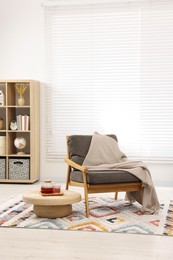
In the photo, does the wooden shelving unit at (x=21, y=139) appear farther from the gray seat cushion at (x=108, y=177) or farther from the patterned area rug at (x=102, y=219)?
the gray seat cushion at (x=108, y=177)

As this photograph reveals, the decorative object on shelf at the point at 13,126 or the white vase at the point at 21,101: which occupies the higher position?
the white vase at the point at 21,101

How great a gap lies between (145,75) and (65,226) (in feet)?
10.00

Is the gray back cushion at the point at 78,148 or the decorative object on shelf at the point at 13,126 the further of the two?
the decorative object on shelf at the point at 13,126

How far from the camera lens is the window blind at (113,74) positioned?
662 cm

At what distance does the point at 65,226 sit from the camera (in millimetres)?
4277

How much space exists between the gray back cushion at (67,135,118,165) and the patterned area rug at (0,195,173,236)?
51cm

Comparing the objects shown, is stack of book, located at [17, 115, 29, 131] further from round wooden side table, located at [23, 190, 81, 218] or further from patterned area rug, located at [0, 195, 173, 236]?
round wooden side table, located at [23, 190, 81, 218]

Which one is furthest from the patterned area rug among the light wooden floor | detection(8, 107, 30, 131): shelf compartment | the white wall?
the white wall

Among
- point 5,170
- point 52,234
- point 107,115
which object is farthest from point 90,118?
point 52,234

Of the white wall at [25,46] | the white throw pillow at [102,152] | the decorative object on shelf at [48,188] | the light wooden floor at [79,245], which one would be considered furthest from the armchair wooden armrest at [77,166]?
the white wall at [25,46]

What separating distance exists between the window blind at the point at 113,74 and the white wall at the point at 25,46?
0.11m

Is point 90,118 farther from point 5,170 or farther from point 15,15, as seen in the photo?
point 15,15

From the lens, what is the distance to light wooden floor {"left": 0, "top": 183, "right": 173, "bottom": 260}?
346 centimetres

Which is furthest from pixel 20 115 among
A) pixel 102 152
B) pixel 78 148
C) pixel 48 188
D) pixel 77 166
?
pixel 48 188
